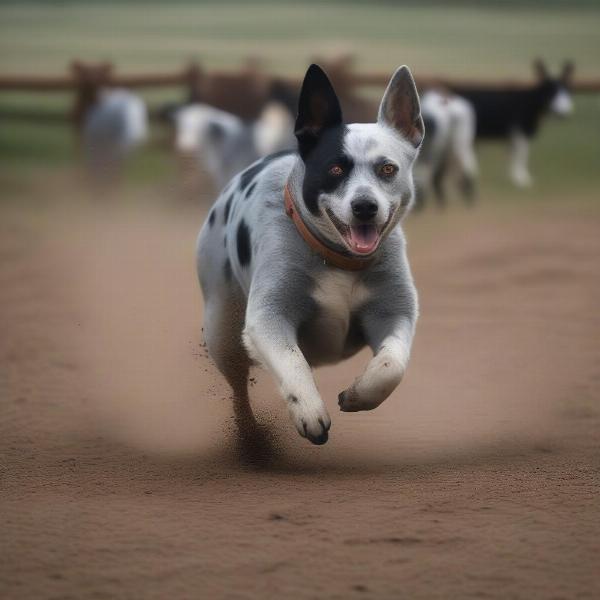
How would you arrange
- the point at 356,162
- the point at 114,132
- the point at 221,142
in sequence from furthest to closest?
the point at 114,132
the point at 221,142
the point at 356,162

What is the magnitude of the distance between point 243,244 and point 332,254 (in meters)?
0.44

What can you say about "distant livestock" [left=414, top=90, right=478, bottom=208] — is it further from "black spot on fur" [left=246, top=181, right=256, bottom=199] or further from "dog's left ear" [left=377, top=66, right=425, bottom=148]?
"dog's left ear" [left=377, top=66, right=425, bottom=148]

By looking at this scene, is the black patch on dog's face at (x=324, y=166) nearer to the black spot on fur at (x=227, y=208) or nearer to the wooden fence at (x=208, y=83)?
the black spot on fur at (x=227, y=208)

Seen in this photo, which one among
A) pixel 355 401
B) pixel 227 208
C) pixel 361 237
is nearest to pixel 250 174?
pixel 227 208

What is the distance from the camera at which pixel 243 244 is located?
4246 mm

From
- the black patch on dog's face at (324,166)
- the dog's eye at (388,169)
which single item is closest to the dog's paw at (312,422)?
the black patch on dog's face at (324,166)

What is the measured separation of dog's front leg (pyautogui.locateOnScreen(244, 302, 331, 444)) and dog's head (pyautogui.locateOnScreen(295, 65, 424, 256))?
1.13ft

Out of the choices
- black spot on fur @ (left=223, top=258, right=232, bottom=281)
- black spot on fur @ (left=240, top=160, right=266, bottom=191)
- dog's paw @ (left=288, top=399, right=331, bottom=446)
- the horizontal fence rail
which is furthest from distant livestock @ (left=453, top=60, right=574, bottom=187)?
dog's paw @ (left=288, top=399, right=331, bottom=446)

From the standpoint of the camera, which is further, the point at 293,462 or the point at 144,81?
the point at 144,81

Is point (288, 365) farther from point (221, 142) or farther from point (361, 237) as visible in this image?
point (221, 142)

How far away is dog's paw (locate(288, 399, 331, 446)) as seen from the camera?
3.57 m

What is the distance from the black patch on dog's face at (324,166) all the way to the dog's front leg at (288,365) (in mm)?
394

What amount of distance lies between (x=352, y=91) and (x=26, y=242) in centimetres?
655

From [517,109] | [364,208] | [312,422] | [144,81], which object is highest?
[144,81]
